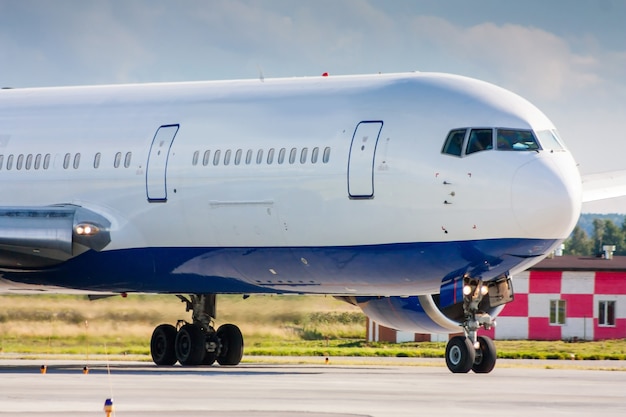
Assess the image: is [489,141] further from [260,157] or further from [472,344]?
[260,157]

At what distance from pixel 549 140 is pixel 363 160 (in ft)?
10.4

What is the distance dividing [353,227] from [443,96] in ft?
8.96

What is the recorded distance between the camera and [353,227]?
2730cm

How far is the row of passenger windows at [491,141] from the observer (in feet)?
86.7

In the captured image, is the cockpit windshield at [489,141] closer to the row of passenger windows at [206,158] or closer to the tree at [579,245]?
the row of passenger windows at [206,158]

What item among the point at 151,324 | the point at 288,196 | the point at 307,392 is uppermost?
the point at 288,196

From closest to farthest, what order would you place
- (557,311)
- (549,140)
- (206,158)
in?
1. (549,140)
2. (206,158)
3. (557,311)

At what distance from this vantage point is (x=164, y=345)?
32312 mm

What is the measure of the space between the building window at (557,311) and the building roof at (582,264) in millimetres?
1248

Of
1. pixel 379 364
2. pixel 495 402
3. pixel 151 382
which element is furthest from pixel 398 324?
pixel 495 402

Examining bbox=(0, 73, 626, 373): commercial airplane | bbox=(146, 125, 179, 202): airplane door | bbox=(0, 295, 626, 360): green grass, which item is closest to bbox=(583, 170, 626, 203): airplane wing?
bbox=(0, 73, 626, 373): commercial airplane

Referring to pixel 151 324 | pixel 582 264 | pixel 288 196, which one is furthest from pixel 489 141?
pixel 582 264

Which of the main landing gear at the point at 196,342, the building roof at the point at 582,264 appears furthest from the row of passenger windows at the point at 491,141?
the building roof at the point at 582,264

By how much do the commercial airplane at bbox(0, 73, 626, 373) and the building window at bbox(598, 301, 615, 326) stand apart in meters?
24.8
